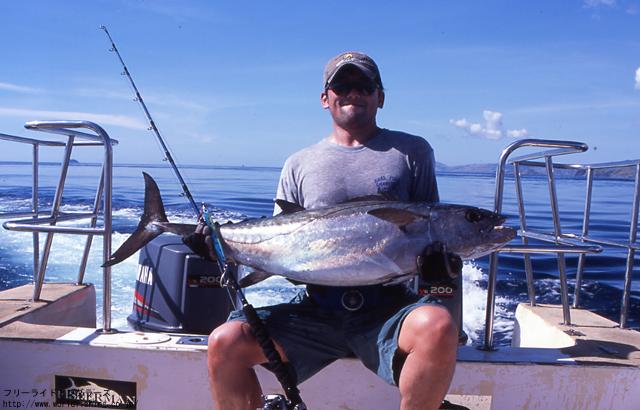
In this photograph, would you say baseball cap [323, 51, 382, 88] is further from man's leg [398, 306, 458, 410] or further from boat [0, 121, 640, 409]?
→ man's leg [398, 306, 458, 410]

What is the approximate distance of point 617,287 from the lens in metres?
6.51

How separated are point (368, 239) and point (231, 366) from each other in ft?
2.45

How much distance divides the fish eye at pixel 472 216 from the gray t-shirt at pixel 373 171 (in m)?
0.44

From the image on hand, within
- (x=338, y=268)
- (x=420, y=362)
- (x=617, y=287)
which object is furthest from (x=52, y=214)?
(x=617, y=287)

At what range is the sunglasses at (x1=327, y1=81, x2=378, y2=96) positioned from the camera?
270 cm

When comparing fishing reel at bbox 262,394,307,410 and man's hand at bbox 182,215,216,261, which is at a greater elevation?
man's hand at bbox 182,215,216,261

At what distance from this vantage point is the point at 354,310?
2.41 m

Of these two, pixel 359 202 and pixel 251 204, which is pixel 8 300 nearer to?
pixel 359 202

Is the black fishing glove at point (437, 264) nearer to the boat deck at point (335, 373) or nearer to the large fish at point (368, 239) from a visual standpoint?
the large fish at point (368, 239)

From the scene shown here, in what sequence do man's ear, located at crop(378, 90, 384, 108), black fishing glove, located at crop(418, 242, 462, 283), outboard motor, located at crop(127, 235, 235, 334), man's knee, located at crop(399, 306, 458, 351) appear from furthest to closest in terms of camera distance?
outboard motor, located at crop(127, 235, 235, 334)
man's ear, located at crop(378, 90, 384, 108)
black fishing glove, located at crop(418, 242, 462, 283)
man's knee, located at crop(399, 306, 458, 351)

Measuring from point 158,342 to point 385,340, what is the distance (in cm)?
108

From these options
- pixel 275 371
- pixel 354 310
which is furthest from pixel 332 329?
pixel 275 371

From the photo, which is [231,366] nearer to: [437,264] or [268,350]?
[268,350]

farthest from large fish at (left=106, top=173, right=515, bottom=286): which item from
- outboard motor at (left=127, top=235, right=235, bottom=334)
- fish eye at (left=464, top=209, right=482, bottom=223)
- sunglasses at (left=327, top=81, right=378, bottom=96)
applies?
outboard motor at (left=127, top=235, right=235, bottom=334)
